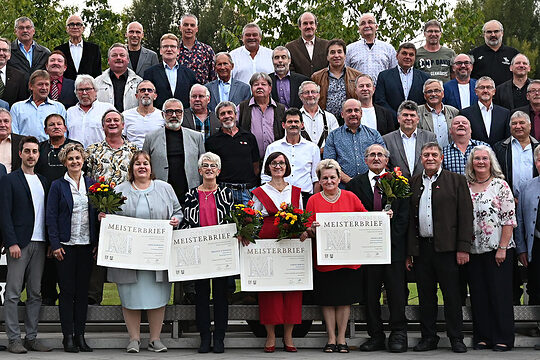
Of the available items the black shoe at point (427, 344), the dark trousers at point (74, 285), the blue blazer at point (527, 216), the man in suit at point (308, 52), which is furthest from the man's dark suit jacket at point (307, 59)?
the dark trousers at point (74, 285)

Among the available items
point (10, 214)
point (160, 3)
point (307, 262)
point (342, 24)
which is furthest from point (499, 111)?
point (160, 3)

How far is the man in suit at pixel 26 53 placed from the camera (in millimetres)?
13766

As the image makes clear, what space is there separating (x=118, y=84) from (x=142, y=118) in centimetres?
126

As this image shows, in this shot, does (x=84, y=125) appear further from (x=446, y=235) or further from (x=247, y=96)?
(x=446, y=235)

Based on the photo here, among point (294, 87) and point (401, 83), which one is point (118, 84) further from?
point (401, 83)

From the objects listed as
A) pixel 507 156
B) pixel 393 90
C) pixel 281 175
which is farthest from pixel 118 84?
pixel 507 156

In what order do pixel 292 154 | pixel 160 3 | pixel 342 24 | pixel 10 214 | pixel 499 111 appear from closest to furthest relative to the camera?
pixel 10 214 → pixel 292 154 → pixel 499 111 → pixel 342 24 → pixel 160 3

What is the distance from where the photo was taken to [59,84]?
515 inches

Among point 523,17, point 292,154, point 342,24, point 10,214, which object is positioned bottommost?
point 10,214

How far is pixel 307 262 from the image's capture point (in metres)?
10.4

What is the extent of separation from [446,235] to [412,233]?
0.40m

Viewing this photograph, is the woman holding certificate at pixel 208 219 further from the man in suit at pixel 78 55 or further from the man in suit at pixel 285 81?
the man in suit at pixel 78 55

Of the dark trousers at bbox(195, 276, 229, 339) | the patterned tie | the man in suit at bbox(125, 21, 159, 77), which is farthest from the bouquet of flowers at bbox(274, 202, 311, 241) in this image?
the man in suit at bbox(125, 21, 159, 77)

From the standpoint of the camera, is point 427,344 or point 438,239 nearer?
point 438,239
